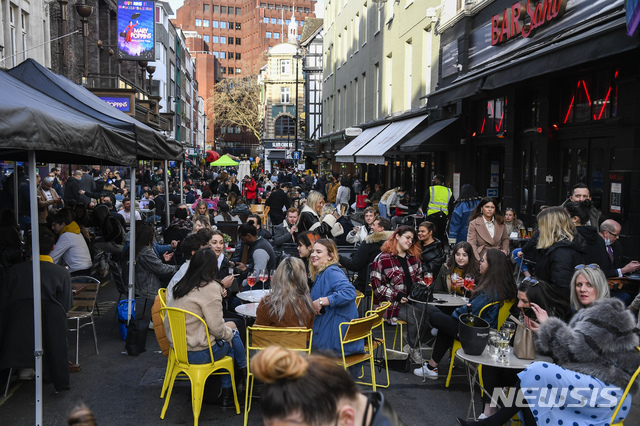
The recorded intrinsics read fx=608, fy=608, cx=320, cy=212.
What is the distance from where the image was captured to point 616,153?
9133mm

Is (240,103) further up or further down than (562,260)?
further up

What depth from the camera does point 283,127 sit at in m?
81.4

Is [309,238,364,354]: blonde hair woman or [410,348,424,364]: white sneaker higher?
[309,238,364,354]: blonde hair woman

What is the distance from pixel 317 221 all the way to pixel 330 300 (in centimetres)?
500

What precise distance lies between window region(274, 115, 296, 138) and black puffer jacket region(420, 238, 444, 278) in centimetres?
7417

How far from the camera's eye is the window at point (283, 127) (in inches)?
3191

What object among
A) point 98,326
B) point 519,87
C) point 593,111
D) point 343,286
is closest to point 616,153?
point 593,111

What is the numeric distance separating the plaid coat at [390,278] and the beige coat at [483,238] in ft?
6.97

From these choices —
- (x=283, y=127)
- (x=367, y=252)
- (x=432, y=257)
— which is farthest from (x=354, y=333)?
(x=283, y=127)

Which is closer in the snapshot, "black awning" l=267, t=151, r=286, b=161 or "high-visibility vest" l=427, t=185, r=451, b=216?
"high-visibility vest" l=427, t=185, r=451, b=216

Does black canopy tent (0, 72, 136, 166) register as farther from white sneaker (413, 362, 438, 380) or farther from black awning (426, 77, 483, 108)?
black awning (426, 77, 483, 108)

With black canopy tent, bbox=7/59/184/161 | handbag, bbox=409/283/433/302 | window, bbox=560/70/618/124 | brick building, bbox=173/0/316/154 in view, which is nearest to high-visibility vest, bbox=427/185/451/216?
window, bbox=560/70/618/124

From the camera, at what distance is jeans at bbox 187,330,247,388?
539 centimetres

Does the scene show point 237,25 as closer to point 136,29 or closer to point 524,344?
point 136,29
